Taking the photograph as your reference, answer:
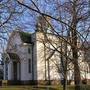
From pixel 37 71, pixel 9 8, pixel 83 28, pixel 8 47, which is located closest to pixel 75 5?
pixel 83 28

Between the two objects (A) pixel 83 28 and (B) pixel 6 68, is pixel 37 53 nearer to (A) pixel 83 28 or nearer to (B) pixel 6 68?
(B) pixel 6 68

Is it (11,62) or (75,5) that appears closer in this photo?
(75,5)

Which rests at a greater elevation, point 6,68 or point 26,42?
point 26,42

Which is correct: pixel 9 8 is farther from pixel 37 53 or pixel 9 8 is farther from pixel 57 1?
pixel 37 53

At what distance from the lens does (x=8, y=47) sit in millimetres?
34000

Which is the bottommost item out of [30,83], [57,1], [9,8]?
[30,83]

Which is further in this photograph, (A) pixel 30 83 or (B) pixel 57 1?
(A) pixel 30 83

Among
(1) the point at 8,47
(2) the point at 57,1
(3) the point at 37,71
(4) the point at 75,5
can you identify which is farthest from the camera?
(3) the point at 37,71

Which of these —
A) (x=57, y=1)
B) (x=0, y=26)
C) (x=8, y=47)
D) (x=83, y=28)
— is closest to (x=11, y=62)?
(x=8, y=47)

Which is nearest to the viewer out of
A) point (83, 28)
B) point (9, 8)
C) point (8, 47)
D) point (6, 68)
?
point (83, 28)

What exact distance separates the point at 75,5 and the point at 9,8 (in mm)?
15709

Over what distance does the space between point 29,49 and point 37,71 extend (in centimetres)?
429

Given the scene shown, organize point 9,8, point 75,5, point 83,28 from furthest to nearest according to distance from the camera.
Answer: point 9,8
point 83,28
point 75,5

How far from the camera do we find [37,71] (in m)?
59.2
